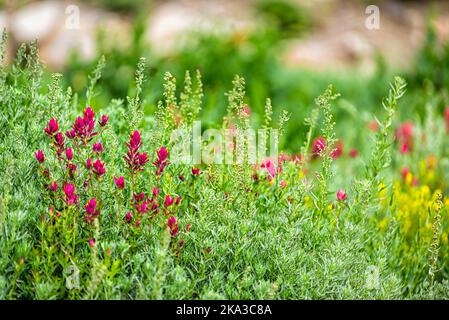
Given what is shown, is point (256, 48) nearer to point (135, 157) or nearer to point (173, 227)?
point (135, 157)

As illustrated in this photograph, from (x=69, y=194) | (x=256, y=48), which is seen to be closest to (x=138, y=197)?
(x=69, y=194)

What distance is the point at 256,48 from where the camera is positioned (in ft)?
29.0

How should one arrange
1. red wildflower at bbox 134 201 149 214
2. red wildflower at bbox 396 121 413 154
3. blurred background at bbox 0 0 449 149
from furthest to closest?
1. blurred background at bbox 0 0 449 149
2. red wildflower at bbox 396 121 413 154
3. red wildflower at bbox 134 201 149 214

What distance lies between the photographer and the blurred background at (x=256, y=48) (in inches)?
284

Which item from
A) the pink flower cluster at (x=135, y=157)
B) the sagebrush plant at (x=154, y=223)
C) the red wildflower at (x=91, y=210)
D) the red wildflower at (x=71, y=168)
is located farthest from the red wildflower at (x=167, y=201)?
the red wildflower at (x=71, y=168)

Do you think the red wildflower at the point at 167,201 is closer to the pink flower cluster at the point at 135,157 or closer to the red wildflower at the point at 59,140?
the pink flower cluster at the point at 135,157

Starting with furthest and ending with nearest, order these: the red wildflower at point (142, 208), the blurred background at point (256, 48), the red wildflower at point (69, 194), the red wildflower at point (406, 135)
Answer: the blurred background at point (256, 48), the red wildflower at point (406, 135), the red wildflower at point (142, 208), the red wildflower at point (69, 194)

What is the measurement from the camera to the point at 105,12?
16.1m

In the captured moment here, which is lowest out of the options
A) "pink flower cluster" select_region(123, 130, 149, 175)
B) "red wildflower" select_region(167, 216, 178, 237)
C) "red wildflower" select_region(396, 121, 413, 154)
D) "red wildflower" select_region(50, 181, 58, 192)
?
"red wildflower" select_region(167, 216, 178, 237)

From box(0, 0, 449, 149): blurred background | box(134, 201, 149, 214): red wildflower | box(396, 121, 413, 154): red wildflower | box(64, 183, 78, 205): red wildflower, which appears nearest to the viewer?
box(64, 183, 78, 205): red wildflower

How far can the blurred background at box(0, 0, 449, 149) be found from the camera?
721 centimetres

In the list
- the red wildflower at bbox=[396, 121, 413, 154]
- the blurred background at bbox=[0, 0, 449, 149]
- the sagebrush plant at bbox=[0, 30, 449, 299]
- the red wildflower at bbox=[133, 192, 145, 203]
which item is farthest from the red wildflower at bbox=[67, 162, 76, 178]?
the red wildflower at bbox=[396, 121, 413, 154]

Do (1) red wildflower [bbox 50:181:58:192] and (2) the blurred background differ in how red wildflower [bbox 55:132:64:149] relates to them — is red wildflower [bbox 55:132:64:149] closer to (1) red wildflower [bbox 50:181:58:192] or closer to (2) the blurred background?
(1) red wildflower [bbox 50:181:58:192]
